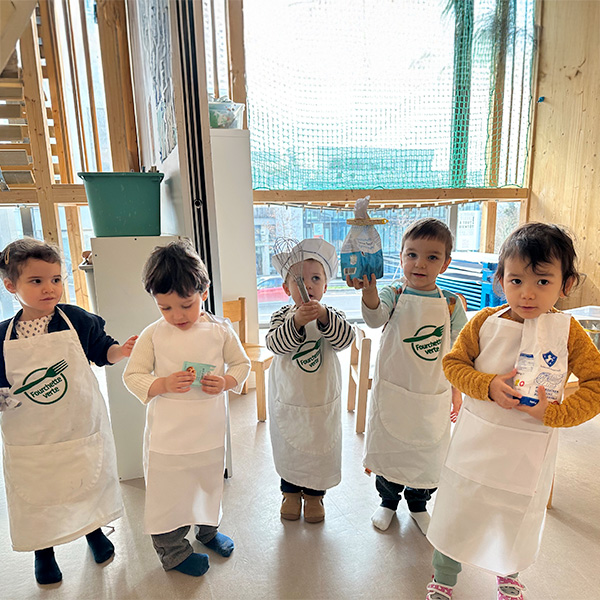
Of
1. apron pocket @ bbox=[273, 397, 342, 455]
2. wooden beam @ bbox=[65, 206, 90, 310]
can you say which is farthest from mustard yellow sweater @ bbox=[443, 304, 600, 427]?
wooden beam @ bbox=[65, 206, 90, 310]

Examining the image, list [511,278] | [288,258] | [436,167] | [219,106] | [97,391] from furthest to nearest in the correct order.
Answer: [436,167], [219,106], [288,258], [97,391], [511,278]

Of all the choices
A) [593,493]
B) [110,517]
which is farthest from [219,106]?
[593,493]

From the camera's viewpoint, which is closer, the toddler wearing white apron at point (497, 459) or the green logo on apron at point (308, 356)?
the toddler wearing white apron at point (497, 459)

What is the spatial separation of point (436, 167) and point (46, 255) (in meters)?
2.99

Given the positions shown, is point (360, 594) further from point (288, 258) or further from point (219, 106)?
point (219, 106)

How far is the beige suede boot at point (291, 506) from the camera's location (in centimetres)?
151

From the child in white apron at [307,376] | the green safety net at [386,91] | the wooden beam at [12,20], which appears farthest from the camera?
the green safety net at [386,91]

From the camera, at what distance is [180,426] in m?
1.16

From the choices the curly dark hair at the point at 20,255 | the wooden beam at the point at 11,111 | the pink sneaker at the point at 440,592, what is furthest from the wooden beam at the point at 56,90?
the pink sneaker at the point at 440,592

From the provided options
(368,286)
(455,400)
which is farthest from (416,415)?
(368,286)

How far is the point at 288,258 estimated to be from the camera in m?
1.38

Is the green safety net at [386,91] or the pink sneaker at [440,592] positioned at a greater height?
the green safety net at [386,91]

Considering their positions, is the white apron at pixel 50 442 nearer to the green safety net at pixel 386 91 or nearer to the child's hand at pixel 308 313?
the child's hand at pixel 308 313

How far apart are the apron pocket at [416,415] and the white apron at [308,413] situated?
173 millimetres
